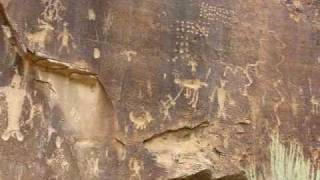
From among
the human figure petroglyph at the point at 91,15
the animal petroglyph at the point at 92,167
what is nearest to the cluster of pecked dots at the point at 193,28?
the human figure petroglyph at the point at 91,15

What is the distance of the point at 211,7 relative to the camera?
411 centimetres

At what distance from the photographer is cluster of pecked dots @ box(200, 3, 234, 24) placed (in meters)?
4.08

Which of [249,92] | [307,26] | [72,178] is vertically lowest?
[72,178]

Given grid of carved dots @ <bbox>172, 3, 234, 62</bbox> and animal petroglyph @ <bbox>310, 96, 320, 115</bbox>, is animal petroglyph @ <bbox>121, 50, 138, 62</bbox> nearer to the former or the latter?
grid of carved dots @ <bbox>172, 3, 234, 62</bbox>

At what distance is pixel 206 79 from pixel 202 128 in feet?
0.82

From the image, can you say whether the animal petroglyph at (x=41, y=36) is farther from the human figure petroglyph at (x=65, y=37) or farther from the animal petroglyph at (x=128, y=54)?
the animal petroglyph at (x=128, y=54)

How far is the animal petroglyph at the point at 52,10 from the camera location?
3.74 m

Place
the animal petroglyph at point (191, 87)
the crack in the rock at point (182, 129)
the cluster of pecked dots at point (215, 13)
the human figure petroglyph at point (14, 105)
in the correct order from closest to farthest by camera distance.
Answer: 1. the human figure petroglyph at point (14, 105)
2. the crack in the rock at point (182, 129)
3. the animal petroglyph at point (191, 87)
4. the cluster of pecked dots at point (215, 13)

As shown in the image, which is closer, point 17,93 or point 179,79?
point 17,93

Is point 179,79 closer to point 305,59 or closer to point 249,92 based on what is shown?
point 249,92

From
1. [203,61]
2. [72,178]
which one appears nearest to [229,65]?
[203,61]

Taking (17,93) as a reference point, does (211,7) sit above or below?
above

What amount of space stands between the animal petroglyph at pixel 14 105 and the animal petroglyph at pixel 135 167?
20.8 inches

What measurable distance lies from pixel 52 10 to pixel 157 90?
2.06 ft
